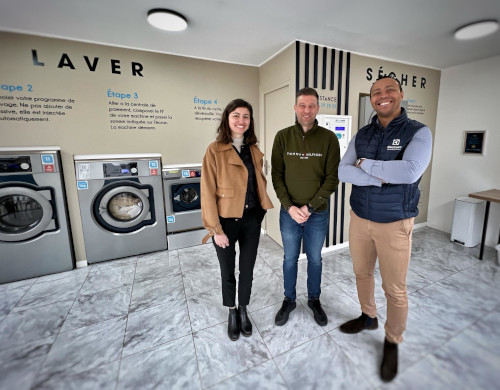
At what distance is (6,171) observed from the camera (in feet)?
8.02

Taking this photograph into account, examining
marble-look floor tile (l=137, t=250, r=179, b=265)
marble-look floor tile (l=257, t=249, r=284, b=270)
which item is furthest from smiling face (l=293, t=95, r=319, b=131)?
marble-look floor tile (l=137, t=250, r=179, b=265)

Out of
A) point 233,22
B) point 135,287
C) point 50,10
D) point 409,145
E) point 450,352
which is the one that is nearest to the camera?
point 409,145

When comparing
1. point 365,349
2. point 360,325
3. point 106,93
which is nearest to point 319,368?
point 365,349

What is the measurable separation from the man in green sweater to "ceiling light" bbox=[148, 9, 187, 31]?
133 centimetres

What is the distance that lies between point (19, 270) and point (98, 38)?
2.62m

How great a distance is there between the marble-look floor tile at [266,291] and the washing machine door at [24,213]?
2320 mm

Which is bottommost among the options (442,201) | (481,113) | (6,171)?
(442,201)

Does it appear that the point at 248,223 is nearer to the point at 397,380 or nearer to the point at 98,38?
the point at 397,380

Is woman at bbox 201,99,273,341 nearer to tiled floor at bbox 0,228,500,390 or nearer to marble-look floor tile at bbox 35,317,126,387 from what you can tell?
tiled floor at bbox 0,228,500,390

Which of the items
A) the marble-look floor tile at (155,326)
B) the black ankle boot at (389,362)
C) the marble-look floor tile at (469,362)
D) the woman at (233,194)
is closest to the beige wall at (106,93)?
the marble-look floor tile at (155,326)

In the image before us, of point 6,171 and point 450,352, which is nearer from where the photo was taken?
point 450,352

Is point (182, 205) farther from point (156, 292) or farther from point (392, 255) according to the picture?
point (392, 255)

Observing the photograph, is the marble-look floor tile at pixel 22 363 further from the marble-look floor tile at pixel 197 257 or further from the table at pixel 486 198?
the table at pixel 486 198

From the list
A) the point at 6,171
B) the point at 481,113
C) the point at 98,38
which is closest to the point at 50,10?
the point at 98,38
